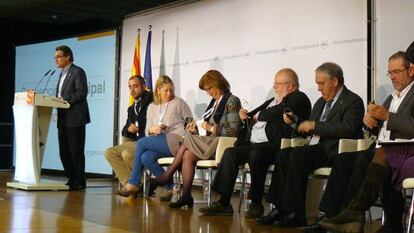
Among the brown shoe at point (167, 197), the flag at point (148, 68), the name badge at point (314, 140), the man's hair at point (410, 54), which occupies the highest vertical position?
the flag at point (148, 68)

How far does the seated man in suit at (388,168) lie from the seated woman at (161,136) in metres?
2.09

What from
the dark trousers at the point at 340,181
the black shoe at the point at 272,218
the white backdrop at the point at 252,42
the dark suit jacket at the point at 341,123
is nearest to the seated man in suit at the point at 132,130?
the white backdrop at the point at 252,42

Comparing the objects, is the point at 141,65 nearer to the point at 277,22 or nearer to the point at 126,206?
the point at 277,22

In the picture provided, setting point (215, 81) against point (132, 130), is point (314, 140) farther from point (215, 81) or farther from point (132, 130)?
point (132, 130)

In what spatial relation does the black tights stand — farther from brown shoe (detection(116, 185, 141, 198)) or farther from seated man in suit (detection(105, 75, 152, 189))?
seated man in suit (detection(105, 75, 152, 189))

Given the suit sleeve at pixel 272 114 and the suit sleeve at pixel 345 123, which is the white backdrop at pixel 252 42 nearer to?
the suit sleeve at pixel 272 114

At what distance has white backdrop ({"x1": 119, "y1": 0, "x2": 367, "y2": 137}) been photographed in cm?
508

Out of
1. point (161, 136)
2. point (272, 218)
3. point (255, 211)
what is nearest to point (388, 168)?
point (272, 218)

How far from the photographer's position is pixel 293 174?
3.50 m

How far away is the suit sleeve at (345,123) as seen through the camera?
3516 millimetres

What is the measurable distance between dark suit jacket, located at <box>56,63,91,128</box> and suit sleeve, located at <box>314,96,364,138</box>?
2964 millimetres

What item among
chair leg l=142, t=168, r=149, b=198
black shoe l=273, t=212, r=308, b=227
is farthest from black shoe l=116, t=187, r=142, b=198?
black shoe l=273, t=212, r=308, b=227

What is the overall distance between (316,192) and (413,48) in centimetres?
137

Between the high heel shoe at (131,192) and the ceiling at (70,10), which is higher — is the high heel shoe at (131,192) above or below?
below
